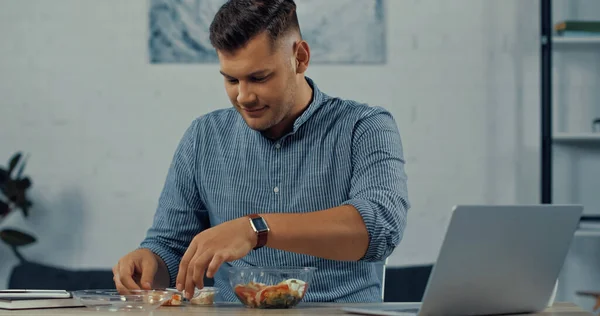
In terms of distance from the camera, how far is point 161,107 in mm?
3479

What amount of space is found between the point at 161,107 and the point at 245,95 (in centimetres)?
178

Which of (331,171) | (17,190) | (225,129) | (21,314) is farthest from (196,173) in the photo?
(17,190)

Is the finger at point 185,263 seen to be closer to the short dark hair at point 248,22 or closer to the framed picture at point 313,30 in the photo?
the short dark hair at point 248,22

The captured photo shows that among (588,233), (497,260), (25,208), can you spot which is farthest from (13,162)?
(497,260)

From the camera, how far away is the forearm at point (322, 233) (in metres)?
1.41

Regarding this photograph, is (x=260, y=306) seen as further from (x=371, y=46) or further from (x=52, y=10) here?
(x=52, y=10)

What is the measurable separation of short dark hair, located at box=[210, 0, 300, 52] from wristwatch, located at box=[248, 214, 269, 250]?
50cm

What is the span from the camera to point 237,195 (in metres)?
1.95

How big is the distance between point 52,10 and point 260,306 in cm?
248

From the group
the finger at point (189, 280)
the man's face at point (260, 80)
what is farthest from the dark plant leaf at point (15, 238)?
the finger at point (189, 280)

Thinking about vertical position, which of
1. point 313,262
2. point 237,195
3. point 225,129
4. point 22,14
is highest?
point 22,14

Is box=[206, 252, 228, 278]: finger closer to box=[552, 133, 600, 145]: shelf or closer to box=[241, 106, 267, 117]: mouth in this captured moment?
box=[241, 106, 267, 117]: mouth

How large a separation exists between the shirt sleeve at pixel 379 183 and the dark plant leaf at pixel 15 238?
1.83m

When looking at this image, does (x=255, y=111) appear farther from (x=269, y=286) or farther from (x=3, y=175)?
(x=3, y=175)
